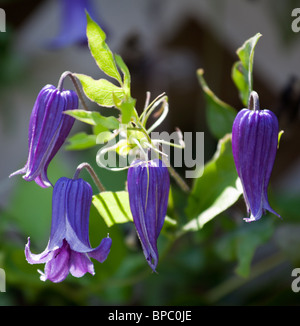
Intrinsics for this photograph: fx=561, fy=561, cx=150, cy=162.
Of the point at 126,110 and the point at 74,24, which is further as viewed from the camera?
the point at 74,24

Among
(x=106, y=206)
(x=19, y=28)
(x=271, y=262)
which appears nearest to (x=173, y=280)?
(x=271, y=262)

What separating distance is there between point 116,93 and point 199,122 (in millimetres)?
1043

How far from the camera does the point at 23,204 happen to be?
1.28 meters

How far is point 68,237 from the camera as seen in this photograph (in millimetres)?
726

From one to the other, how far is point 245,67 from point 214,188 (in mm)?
189

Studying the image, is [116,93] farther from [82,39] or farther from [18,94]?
[18,94]

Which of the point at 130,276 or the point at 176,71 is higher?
the point at 176,71

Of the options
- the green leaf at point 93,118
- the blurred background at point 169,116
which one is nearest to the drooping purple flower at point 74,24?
the blurred background at point 169,116

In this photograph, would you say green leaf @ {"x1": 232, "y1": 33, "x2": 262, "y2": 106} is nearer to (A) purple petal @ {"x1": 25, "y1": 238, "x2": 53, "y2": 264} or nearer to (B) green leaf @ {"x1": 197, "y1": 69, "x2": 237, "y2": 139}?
(B) green leaf @ {"x1": 197, "y1": 69, "x2": 237, "y2": 139}

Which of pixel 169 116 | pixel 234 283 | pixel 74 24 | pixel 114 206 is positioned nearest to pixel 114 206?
pixel 114 206

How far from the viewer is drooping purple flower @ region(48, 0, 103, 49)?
4.88 ft

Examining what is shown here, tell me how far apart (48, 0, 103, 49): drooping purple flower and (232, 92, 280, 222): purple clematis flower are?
858 millimetres

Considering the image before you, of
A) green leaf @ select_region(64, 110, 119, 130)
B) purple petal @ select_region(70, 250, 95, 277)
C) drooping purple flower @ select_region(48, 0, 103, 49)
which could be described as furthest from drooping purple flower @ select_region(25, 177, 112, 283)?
drooping purple flower @ select_region(48, 0, 103, 49)

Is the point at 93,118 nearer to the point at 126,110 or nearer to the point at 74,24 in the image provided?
the point at 126,110
